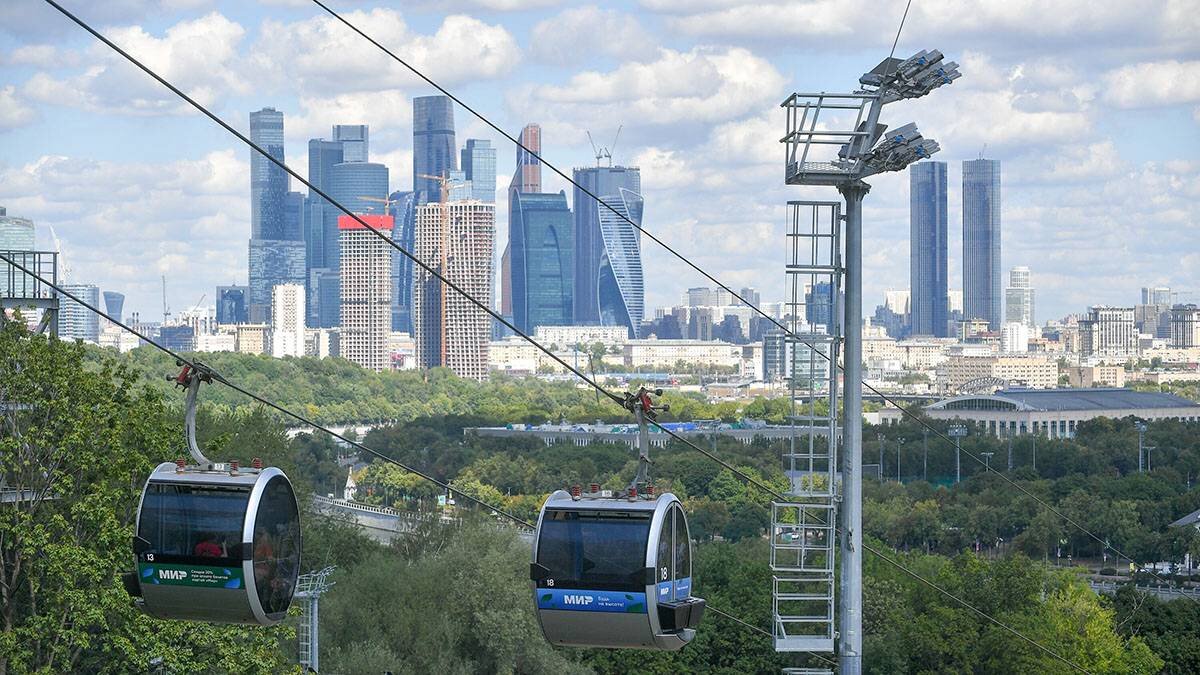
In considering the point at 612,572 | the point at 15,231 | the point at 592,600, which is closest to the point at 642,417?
the point at 612,572

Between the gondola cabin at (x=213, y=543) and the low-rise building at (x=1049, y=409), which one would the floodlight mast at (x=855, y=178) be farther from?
the low-rise building at (x=1049, y=409)

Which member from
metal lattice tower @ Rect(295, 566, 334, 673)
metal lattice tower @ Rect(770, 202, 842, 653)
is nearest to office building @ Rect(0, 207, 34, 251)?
metal lattice tower @ Rect(295, 566, 334, 673)

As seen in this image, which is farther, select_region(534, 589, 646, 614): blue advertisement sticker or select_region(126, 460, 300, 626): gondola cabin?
select_region(534, 589, 646, 614): blue advertisement sticker

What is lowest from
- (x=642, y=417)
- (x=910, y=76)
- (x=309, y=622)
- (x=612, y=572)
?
(x=309, y=622)

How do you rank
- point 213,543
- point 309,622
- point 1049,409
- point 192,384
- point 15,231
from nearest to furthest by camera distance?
point 213,543 → point 192,384 → point 309,622 → point 1049,409 → point 15,231

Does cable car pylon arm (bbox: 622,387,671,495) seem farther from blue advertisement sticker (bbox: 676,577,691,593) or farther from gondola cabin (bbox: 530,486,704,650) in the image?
blue advertisement sticker (bbox: 676,577,691,593)

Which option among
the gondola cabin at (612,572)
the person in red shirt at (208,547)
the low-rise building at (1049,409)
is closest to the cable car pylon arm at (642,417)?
the gondola cabin at (612,572)

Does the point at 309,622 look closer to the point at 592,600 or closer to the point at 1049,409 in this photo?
the point at 592,600
